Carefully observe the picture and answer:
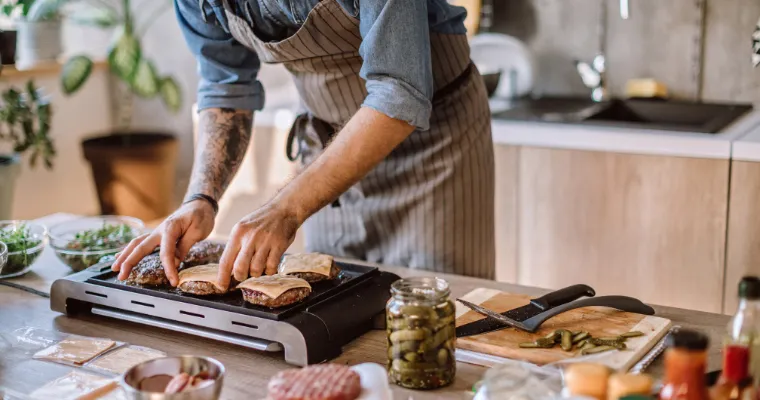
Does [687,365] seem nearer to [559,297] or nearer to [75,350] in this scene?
[559,297]

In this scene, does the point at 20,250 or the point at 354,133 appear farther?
the point at 20,250

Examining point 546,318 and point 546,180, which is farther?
point 546,180

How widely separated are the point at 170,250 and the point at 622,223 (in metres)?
1.62

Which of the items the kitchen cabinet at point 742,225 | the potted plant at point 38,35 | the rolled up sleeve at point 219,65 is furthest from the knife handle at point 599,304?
the potted plant at point 38,35

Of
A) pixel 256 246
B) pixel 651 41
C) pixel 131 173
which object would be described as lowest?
pixel 131 173

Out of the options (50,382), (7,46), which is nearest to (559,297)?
(50,382)

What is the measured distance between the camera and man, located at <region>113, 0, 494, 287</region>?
5.10 feet

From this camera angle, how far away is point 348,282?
1.47 meters

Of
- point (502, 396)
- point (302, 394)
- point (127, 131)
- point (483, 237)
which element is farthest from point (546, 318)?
point (127, 131)

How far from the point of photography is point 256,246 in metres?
1.43

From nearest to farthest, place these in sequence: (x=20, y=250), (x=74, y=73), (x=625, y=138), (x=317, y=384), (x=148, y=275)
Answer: (x=317, y=384) → (x=148, y=275) → (x=20, y=250) → (x=625, y=138) → (x=74, y=73)

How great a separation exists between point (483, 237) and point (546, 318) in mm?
768

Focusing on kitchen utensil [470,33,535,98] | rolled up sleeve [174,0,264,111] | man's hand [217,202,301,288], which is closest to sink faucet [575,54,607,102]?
kitchen utensil [470,33,535,98]

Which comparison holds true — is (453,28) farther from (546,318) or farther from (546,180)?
(546,180)
